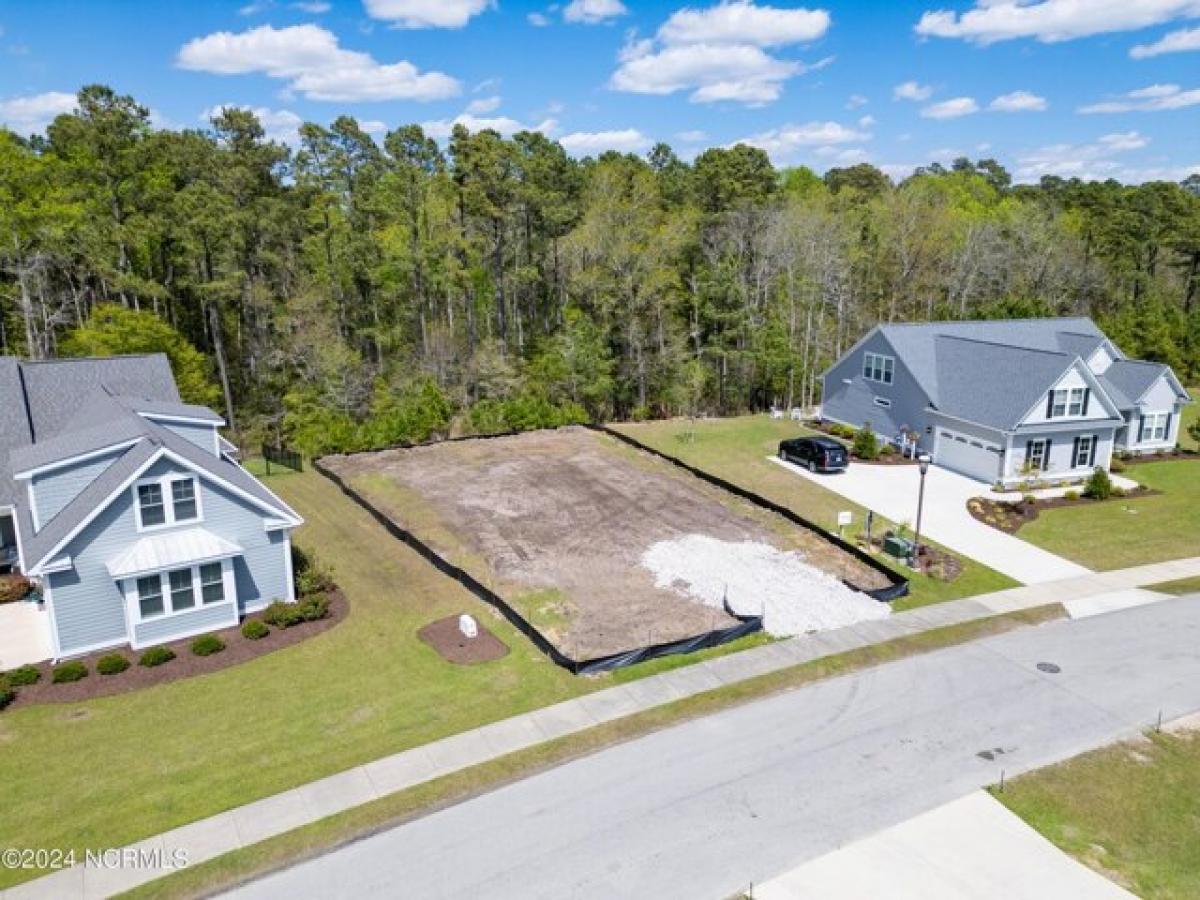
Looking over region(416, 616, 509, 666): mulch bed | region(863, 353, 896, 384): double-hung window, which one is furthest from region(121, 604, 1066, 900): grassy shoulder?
region(863, 353, 896, 384): double-hung window

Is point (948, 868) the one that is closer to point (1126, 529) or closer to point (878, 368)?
point (1126, 529)

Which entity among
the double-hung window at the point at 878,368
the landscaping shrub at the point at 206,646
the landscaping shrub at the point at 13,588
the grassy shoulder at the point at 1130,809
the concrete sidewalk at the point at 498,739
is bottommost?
the grassy shoulder at the point at 1130,809

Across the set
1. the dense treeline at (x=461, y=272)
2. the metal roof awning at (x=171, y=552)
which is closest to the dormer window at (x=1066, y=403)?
the dense treeline at (x=461, y=272)

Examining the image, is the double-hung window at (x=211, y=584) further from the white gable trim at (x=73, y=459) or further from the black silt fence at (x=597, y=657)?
the black silt fence at (x=597, y=657)

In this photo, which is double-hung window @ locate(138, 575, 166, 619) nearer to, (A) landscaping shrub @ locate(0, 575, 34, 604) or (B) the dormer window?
(A) landscaping shrub @ locate(0, 575, 34, 604)

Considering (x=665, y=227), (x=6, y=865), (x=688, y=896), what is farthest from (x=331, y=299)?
(x=688, y=896)

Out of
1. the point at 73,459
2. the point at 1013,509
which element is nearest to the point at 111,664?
the point at 73,459
